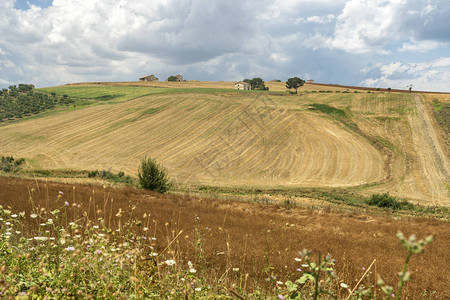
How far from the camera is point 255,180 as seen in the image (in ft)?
128

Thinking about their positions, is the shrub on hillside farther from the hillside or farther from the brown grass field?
the hillside

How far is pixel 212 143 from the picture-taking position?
48656 mm

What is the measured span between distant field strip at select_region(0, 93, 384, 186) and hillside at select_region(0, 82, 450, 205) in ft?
0.48

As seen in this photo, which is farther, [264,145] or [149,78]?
[149,78]

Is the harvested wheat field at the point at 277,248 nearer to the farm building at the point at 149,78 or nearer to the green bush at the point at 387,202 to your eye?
the green bush at the point at 387,202

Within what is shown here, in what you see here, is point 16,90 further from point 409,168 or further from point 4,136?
point 409,168

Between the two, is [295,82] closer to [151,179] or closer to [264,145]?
[264,145]

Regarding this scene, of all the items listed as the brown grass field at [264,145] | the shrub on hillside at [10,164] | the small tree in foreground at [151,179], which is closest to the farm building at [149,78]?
the brown grass field at [264,145]

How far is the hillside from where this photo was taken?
129 ft

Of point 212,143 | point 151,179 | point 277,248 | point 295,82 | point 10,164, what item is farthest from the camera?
point 295,82

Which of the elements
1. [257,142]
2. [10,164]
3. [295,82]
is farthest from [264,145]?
[295,82]

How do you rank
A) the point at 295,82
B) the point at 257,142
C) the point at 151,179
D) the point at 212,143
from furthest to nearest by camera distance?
the point at 295,82
the point at 257,142
the point at 212,143
the point at 151,179

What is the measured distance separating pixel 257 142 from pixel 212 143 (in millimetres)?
7013

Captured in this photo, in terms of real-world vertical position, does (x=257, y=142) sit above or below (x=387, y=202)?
above
